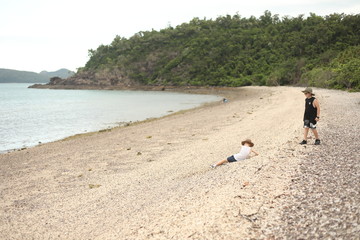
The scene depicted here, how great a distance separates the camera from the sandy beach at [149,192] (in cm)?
611

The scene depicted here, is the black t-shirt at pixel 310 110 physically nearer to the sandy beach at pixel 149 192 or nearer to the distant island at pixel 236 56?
the sandy beach at pixel 149 192

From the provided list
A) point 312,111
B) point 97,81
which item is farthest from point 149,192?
point 97,81

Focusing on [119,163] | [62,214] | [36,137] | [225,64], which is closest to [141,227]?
[62,214]

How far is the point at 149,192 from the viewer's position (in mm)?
9281

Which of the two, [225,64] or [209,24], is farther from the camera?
[209,24]

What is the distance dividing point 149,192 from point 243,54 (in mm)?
105333

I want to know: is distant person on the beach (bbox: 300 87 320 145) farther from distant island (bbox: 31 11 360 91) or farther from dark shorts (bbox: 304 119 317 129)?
distant island (bbox: 31 11 360 91)

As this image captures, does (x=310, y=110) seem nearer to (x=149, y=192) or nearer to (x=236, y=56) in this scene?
(x=149, y=192)

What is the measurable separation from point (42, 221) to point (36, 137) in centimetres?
1829

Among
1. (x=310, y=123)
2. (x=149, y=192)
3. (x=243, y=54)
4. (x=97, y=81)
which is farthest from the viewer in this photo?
(x=97, y=81)

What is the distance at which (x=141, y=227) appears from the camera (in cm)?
647

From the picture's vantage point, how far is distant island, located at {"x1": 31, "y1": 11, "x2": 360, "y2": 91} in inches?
2781

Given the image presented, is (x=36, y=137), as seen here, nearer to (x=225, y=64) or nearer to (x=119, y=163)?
(x=119, y=163)

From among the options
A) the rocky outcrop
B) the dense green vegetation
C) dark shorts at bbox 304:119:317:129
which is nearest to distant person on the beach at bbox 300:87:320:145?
dark shorts at bbox 304:119:317:129
